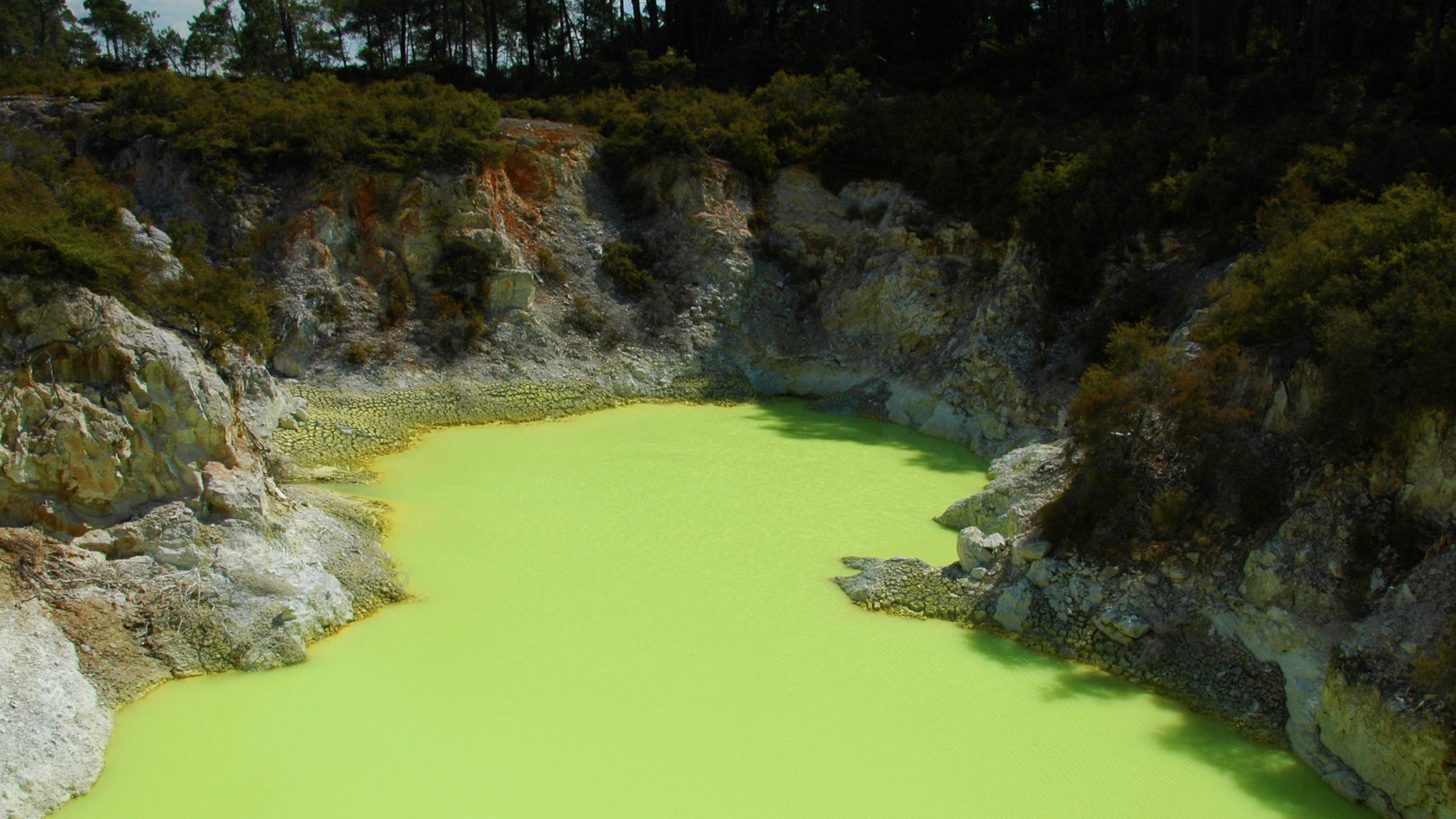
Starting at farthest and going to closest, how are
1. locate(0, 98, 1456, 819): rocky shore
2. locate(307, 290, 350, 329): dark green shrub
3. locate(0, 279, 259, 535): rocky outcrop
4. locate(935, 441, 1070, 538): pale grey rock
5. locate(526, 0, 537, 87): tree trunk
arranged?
locate(526, 0, 537, 87): tree trunk, locate(307, 290, 350, 329): dark green shrub, locate(935, 441, 1070, 538): pale grey rock, locate(0, 279, 259, 535): rocky outcrop, locate(0, 98, 1456, 819): rocky shore

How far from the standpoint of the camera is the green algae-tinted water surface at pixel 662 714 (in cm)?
910

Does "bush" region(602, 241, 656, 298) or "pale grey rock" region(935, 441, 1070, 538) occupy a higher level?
"bush" region(602, 241, 656, 298)

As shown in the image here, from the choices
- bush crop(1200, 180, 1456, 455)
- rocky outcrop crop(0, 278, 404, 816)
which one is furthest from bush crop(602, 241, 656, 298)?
bush crop(1200, 180, 1456, 455)

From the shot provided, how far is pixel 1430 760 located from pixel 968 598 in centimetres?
556

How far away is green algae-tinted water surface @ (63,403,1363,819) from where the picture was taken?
910 centimetres

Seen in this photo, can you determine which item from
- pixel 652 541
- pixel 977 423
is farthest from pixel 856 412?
pixel 652 541

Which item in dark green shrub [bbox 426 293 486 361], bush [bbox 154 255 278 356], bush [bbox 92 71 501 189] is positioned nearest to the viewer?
bush [bbox 154 255 278 356]

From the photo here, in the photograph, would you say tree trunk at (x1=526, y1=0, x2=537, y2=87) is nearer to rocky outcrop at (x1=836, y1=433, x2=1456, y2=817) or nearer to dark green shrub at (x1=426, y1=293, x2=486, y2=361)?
dark green shrub at (x1=426, y1=293, x2=486, y2=361)

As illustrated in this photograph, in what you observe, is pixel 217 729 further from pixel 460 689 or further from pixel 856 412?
pixel 856 412

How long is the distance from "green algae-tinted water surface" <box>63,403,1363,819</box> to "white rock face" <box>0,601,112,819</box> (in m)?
0.24

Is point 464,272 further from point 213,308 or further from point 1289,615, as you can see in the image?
point 1289,615

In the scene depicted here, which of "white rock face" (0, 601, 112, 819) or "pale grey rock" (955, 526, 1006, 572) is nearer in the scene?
"white rock face" (0, 601, 112, 819)

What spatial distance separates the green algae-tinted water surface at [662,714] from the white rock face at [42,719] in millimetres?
236

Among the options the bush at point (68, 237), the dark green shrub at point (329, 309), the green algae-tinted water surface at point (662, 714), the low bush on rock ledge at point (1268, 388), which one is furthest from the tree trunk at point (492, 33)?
the low bush on rock ledge at point (1268, 388)
